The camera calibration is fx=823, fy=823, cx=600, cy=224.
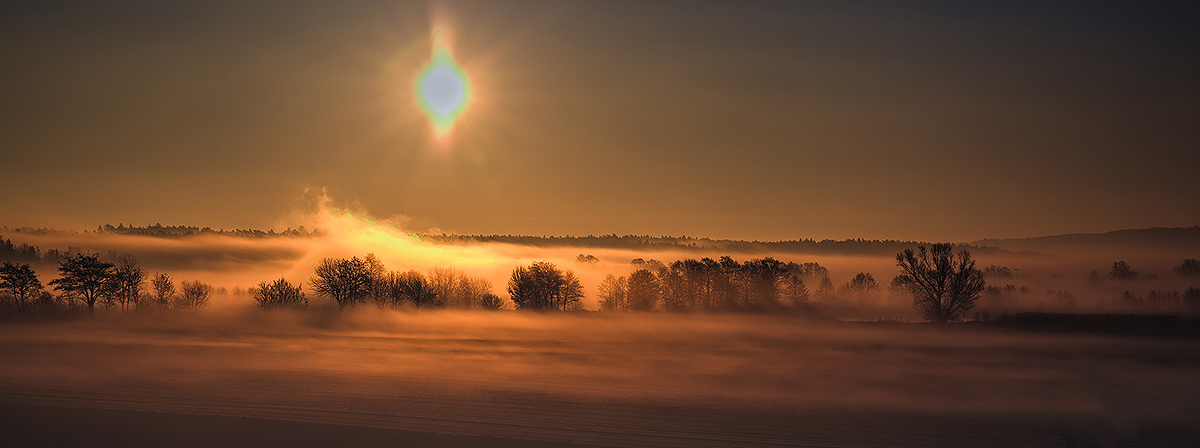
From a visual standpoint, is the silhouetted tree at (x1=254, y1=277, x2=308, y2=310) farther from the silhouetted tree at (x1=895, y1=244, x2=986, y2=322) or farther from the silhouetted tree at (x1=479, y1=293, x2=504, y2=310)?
the silhouetted tree at (x1=895, y1=244, x2=986, y2=322)

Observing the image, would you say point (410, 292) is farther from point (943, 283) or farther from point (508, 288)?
point (943, 283)

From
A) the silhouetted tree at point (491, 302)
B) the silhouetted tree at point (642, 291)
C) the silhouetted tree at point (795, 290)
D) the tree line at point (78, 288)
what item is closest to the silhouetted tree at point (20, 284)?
the tree line at point (78, 288)

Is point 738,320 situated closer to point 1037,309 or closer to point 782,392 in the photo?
point 1037,309

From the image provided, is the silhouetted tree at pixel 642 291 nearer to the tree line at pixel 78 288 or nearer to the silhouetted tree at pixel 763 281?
the silhouetted tree at pixel 763 281

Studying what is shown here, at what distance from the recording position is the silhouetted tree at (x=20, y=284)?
117062 mm

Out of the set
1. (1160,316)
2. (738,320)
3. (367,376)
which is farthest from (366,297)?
(1160,316)

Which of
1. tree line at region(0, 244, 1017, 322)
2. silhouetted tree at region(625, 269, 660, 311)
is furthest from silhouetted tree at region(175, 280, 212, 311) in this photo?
silhouetted tree at region(625, 269, 660, 311)

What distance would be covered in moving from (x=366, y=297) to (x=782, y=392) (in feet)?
299

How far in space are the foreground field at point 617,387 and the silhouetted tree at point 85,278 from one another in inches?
475

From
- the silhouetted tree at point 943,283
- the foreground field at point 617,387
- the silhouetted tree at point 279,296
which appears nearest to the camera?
the foreground field at point 617,387

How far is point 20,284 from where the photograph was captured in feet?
386

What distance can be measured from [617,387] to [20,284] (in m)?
101

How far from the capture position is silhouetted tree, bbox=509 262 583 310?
137 metres

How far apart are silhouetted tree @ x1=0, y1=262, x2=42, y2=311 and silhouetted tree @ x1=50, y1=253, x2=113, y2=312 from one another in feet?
12.4
